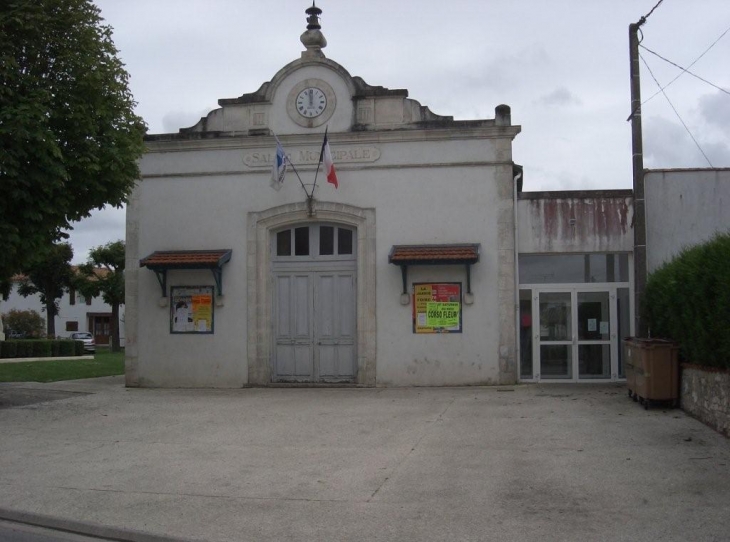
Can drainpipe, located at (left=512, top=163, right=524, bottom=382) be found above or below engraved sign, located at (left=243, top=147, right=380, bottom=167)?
below

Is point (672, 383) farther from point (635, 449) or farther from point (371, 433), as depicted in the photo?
point (371, 433)

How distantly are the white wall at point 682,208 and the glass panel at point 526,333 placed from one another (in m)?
2.42

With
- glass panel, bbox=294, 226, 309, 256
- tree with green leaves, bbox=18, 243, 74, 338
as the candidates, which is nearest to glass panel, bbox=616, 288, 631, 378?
glass panel, bbox=294, 226, 309, 256

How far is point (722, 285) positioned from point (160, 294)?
11260 millimetres

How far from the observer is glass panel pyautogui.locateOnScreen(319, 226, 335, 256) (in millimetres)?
16703

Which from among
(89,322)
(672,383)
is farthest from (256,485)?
(89,322)

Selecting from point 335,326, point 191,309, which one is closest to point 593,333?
point 335,326

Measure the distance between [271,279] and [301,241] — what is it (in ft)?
3.30

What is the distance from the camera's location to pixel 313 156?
648 inches

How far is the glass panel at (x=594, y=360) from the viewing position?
623 inches

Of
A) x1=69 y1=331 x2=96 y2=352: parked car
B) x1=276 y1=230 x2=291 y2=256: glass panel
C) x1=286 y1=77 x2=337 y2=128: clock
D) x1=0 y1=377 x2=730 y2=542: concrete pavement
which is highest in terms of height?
x1=286 y1=77 x2=337 y2=128: clock

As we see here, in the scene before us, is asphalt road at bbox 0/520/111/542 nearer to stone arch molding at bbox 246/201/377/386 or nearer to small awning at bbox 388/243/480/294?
small awning at bbox 388/243/480/294

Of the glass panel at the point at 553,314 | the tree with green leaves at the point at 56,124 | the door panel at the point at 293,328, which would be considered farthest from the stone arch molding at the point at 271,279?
the tree with green leaves at the point at 56,124

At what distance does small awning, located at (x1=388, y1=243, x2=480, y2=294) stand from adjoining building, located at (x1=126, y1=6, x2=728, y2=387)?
4 cm
